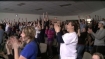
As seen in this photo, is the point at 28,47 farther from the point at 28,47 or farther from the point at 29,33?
the point at 29,33

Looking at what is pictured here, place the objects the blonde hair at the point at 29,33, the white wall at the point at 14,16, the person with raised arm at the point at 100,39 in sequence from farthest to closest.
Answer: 1. the white wall at the point at 14,16
2. the person with raised arm at the point at 100,39
3. the blonde hair at the point at 29,33

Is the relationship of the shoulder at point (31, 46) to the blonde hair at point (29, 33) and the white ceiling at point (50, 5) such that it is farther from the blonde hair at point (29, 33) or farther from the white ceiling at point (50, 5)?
the white ceiling at point (50, 5)

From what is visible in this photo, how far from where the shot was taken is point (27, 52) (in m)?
1.84

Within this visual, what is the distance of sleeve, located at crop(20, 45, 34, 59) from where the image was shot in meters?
1.83

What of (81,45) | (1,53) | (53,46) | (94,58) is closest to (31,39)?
(94,58)

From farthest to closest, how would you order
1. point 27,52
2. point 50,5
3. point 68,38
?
point 50,5 → point 68,38 → point 27,52

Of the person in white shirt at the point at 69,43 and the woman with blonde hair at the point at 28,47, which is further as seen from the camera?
the person in white shirt at the point at 69,43

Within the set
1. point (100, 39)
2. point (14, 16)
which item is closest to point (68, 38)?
point (100, 39)

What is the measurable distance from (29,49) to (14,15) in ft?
48.7

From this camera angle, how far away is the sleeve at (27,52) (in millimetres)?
1828

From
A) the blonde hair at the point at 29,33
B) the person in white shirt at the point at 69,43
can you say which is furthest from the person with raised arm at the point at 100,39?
the blonde hair at the point at 29,33

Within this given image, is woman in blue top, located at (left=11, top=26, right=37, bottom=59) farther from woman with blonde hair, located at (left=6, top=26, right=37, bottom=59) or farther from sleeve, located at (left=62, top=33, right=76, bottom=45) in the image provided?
sleeve, located at (left=62, top=33, right=76, bottom=45)

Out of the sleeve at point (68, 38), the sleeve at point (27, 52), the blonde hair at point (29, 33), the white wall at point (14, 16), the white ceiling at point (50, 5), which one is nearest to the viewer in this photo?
the sleeve at point (27, 52)

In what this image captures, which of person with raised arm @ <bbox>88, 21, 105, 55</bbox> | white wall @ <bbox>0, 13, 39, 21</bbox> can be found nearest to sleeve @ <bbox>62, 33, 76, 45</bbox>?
person with raised arm @ <bbox>88, 21, 105, 55</bbox>
